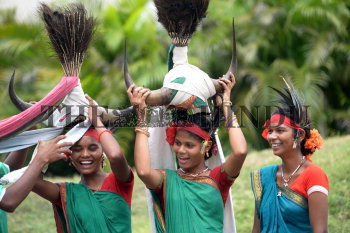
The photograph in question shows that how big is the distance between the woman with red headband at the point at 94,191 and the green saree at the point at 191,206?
1.13ft

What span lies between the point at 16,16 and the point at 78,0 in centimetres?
962

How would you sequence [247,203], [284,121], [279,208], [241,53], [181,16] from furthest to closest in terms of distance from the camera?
[241,53] < [247,203] < [284,121] < [279,208] < [181,16]

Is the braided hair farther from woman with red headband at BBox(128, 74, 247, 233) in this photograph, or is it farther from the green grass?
the green grass

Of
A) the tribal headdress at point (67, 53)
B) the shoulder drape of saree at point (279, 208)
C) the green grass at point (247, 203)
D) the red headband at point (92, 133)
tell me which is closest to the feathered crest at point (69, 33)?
the tribal headdress at point (67, 53)

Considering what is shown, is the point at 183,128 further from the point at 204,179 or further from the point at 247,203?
the point at 247,203

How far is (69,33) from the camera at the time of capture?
482 cm

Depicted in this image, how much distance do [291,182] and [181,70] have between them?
122 cm

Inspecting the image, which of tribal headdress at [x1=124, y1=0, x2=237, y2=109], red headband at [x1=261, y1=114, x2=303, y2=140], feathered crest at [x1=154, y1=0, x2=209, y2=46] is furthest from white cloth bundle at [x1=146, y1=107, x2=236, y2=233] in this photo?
feathered crest at [x1=154, y1=0, x2=209, y2=46]

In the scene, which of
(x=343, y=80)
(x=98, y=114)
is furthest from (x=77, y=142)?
(x=343, y=80)

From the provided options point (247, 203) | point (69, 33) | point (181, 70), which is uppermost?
point (69, 33)

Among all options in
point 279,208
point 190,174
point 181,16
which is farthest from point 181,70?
point 279,208

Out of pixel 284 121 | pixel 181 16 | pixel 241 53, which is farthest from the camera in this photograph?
pixel 241 53

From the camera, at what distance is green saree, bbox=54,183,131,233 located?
485 cm

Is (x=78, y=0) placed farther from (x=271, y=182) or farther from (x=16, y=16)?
(x=16, y=16)
